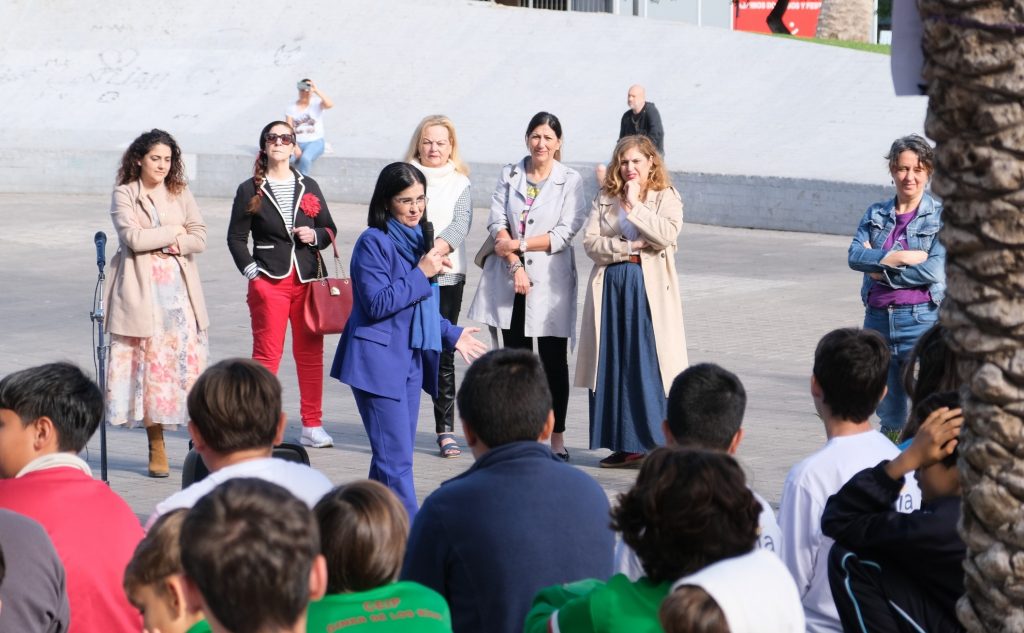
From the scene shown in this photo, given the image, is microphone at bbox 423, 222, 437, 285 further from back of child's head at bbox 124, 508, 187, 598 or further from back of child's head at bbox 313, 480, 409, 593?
back of child's head at bbox 313, 480, 409, 593

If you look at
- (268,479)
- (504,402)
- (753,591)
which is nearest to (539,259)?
(504,402)

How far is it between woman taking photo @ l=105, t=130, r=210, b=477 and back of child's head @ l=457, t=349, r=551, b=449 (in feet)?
14.7

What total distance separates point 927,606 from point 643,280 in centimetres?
488

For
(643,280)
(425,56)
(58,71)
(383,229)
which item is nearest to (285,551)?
(383,229)

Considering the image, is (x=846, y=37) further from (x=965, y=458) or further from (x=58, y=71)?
(x=965, y=458)

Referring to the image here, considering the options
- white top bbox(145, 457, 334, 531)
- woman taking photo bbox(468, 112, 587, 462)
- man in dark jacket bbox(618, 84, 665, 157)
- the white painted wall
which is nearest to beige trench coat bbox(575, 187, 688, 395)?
woman taking photo bbox(468, 112, 587, 462)

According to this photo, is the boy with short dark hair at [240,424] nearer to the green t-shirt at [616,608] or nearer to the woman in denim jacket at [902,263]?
the green t-shirt at [616,608]

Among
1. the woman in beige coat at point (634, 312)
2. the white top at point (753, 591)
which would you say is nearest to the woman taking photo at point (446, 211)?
the woman in beige coat at point (634, 312)

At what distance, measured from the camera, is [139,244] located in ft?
27.5

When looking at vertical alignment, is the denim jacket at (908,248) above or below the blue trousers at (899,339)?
above

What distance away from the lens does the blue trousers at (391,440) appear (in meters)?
6.88

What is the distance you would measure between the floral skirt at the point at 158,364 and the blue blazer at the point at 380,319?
5.84 ft

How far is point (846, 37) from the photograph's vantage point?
3634cm

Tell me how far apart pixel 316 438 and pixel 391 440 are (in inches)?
90.9
